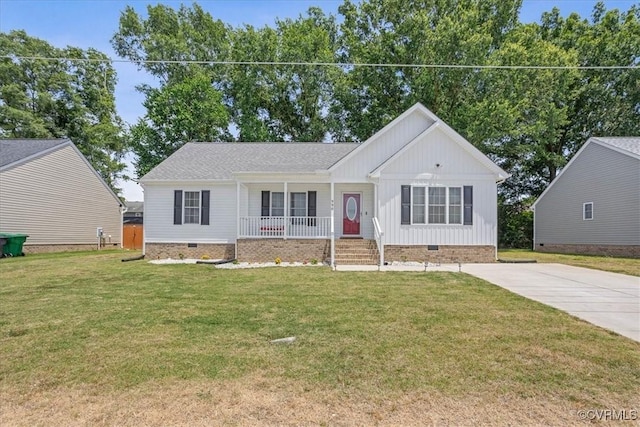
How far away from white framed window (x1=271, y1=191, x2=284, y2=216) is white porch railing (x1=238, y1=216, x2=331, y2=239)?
0.87 meters

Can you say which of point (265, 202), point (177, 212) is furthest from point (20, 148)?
point (265, 202)

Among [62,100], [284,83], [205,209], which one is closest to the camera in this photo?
[205,209]

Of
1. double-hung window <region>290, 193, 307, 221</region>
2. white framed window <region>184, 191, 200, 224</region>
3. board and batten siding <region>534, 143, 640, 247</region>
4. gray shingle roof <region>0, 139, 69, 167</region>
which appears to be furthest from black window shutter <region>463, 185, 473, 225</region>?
gray shingle roof <region>0, 139, 69, 167</region>

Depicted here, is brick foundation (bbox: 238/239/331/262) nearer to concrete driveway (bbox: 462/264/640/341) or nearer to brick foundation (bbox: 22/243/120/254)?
concrete driveway (bbox: 462/264/640/341)

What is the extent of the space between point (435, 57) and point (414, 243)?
1433 centimetres

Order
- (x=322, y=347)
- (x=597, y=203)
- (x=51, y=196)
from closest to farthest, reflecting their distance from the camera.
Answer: (x=322, y=347) < (x=597, y=203) < (x=51, y=196)

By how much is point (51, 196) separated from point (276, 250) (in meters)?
15.2

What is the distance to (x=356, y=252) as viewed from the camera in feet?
46.3

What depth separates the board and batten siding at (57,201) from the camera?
18.8m

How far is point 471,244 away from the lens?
14250 millimetres

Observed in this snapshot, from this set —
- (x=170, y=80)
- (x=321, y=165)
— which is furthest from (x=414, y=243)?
(x=170, y=80)

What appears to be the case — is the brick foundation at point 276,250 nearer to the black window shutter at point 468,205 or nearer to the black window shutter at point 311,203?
the black window shutter at point 311,203

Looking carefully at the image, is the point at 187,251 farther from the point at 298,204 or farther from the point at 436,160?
the point at 436,160

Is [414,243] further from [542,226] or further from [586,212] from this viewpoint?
[542,226]
